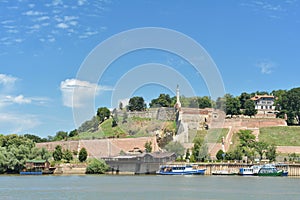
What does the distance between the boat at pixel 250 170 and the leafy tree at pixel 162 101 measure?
44.1 metres

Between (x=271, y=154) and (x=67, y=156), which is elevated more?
(x=271, y=154)

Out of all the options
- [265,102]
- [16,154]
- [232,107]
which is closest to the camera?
[16,154]

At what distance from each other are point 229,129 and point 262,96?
948 inches

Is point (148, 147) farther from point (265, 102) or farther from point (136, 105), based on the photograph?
point (265, 102)

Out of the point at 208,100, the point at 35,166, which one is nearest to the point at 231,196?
the point at 35,166

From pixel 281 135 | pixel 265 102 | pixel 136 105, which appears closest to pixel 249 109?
pixel 265 102

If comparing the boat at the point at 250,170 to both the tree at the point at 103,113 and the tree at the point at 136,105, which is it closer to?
the tree at the point at 136,105

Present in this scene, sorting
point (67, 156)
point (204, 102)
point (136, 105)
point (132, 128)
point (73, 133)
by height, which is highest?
point (204, 102)

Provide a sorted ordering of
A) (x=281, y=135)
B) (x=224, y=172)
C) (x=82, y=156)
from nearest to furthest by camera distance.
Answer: (x=224, y=172)
(x=82, y=156)
(x=281, y=135)

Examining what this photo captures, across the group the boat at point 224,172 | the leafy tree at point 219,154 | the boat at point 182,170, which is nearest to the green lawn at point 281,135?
the leafy tree at point 219,154

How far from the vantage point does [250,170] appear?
59625 millimetres

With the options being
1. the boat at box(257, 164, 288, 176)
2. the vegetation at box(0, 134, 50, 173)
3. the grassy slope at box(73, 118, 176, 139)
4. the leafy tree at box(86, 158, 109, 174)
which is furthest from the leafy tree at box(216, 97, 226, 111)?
the vegetation at box(0, 134, 50, 173)

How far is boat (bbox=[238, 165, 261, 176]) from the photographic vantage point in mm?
59000

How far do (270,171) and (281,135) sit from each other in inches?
822
